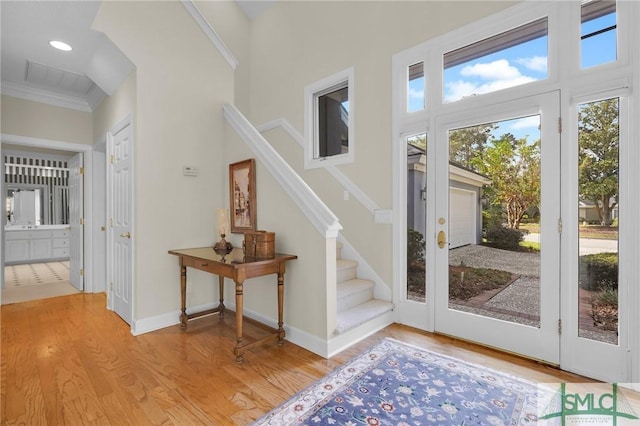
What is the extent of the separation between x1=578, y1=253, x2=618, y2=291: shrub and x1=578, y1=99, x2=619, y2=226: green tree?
25 cm

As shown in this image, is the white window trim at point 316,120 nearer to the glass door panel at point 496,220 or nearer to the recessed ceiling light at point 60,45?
the glass door panel at point 496,220

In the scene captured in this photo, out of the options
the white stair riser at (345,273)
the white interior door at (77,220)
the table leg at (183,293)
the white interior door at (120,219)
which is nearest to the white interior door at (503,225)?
the white stair riser at (345,273)

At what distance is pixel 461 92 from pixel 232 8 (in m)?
3.96

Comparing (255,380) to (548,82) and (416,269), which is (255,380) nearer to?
(416,269)

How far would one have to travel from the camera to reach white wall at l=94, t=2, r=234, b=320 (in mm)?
2988

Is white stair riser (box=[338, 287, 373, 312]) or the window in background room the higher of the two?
the window in background room

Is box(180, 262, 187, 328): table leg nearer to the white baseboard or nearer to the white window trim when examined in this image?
the white baseboard

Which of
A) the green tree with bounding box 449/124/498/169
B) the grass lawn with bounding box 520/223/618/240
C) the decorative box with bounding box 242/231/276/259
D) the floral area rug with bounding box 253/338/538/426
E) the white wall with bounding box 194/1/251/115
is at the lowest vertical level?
the floral area rug with bounding box 253/338/538/426

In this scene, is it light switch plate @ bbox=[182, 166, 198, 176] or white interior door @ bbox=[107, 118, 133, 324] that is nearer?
white interior door @ bbox=[107, 118, 133, 324]

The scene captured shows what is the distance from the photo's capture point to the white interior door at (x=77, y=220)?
4.51m

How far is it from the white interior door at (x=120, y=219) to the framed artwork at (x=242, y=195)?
3.31ft

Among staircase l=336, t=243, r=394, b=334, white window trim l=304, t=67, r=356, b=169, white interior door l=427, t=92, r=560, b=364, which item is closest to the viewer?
white interior door l=427, t=92, r=560, b=364

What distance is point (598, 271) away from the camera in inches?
84.3

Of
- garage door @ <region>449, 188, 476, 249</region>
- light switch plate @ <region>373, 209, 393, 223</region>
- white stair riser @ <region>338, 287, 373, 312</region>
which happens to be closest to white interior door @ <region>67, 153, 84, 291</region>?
white stair riser @ <region>338, 287, 373, 312</region>
